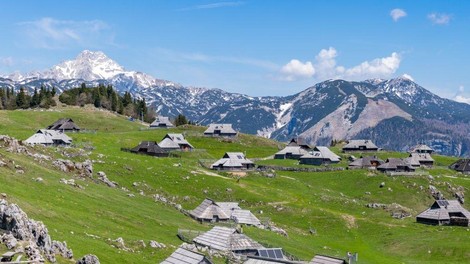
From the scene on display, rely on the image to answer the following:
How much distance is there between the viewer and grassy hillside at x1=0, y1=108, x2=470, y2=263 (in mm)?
54344

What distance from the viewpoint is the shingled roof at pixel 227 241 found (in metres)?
58.1

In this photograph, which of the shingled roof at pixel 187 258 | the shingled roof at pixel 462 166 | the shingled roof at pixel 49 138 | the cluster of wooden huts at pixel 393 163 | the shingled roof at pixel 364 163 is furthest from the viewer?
A: the shingled roof at pixel 462 166

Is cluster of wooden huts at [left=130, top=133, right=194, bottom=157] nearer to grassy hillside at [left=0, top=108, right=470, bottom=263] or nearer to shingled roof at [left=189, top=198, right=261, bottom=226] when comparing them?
grassy hillside at [left=0, top=108, right=470, bottom=263]

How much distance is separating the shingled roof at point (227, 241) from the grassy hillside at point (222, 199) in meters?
3.22

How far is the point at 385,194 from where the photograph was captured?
119m

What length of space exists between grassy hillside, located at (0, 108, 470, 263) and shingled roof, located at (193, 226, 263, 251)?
3.22 m

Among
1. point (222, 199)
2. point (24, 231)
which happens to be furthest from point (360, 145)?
point (24, 231)

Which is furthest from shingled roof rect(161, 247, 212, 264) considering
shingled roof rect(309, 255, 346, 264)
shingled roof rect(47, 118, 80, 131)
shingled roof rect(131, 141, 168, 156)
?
shingled roof rect(47, 118, 80, 131)

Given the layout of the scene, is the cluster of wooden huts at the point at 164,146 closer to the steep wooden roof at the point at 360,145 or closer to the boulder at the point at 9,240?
the steep wooden roof at the point at 360,145

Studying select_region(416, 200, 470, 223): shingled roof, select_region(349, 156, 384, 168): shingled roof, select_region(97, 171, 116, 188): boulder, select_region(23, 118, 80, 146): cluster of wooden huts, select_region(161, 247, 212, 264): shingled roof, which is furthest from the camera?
select_region(349, 156, 384, 168): shingled roof

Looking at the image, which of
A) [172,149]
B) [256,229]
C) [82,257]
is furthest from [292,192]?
[82,257]

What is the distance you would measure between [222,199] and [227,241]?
133ft

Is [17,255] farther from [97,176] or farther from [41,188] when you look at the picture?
[97,176]

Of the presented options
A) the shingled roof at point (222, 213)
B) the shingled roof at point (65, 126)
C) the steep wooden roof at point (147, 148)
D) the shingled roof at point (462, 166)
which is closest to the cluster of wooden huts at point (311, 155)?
the shingled roof at point (462, 166)
